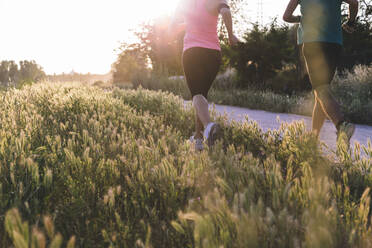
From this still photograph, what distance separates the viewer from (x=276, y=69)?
13.8 metres

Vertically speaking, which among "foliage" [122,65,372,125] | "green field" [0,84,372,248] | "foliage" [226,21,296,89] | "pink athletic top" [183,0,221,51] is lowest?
"green field" [0,84,372,248]

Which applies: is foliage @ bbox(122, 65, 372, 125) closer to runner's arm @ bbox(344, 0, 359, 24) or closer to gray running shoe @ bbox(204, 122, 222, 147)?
runner's arm @ bbox(344, 0, 359, 24)

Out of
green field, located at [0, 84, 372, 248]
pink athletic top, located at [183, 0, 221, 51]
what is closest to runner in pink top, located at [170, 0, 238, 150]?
pink athletic top, located at [183, 0, 221, 51]

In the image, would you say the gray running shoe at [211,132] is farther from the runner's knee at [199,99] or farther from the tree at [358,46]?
the tree at [358,46]

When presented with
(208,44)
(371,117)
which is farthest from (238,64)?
(208,44)

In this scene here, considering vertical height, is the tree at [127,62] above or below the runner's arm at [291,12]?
above

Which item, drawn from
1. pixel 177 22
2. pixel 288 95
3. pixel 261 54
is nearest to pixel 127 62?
pixel 261 54

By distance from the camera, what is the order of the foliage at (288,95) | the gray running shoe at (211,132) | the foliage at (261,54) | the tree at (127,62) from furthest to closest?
the tree at (127,62) < the foliage at (261,54) < the foliage at (288,95) < the gray running shoe at (211,132)

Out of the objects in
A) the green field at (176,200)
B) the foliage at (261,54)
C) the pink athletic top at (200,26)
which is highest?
the foliage at (261,54)

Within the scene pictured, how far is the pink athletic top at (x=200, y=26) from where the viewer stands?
3.36m

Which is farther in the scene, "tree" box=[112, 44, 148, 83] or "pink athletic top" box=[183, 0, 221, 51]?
"tree" box=[112, 44, 148, 83]

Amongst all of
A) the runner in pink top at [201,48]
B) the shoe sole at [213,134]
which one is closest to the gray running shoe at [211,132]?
the shoe sole at [213,134]

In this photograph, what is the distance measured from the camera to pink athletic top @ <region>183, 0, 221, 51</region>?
11.0ft

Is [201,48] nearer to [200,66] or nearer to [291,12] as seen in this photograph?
[200,66]
